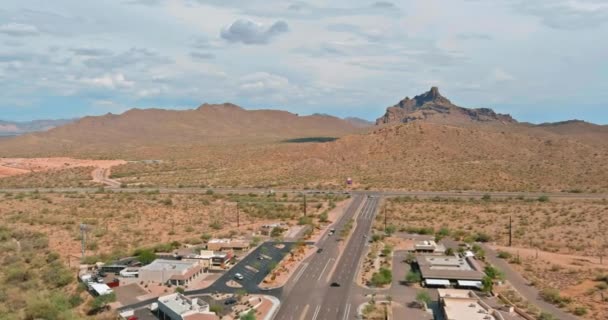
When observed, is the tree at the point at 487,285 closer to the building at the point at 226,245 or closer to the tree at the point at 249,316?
the tree at the point at 249,316

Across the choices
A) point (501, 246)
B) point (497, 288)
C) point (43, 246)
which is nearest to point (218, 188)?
point (43, 246)

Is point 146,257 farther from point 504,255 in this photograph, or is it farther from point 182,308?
point 504,255

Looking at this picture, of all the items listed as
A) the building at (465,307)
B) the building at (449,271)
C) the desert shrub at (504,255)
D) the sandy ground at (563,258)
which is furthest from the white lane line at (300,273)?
the sandy ground at (563,258)

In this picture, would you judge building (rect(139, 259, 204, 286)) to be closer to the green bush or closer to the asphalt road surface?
the asphalt road surface

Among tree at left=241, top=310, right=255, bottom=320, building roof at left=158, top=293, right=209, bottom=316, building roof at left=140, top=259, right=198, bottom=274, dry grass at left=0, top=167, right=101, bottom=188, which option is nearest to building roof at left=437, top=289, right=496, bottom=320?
tree at left=241, top=310, right=255, bottom=320

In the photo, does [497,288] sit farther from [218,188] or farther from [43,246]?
[218,188]
